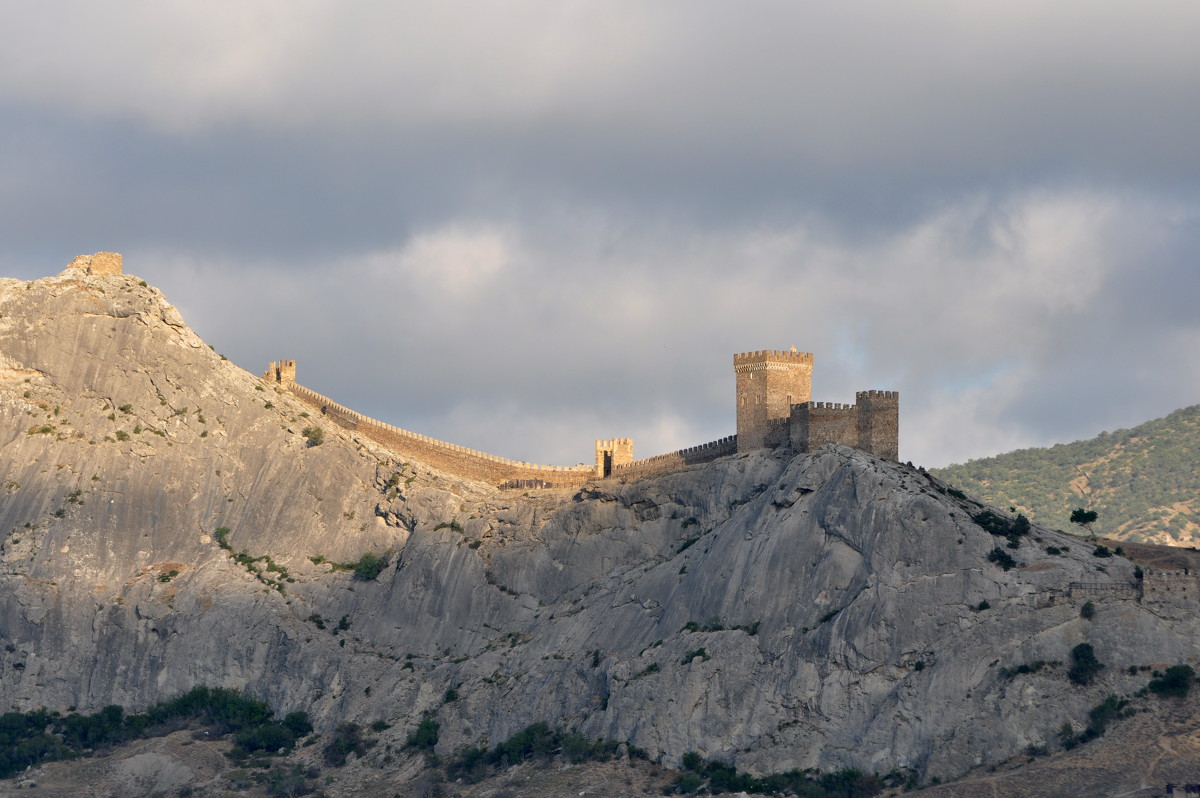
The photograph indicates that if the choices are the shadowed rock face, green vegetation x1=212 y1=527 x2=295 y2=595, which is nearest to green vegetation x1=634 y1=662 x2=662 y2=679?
the shadowed rock face

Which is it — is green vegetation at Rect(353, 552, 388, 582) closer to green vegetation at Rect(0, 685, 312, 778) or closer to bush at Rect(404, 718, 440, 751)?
green vegetation at Rect(0, 685, 312, 778)

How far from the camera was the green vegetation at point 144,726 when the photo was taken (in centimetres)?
10950

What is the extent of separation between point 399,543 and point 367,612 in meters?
5.51

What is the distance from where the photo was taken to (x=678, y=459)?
114 m

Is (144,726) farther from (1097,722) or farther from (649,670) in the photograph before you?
(1097,722)

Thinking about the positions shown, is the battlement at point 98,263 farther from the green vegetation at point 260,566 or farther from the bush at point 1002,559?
the bush at point 1002,559

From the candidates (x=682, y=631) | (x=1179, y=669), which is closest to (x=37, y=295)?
(x=682, y=631)

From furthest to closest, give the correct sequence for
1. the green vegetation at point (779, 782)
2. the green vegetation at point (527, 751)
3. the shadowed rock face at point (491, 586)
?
the green vegetation at point (527, 751) → the shadowed rock face at point (491, 586) → the green vegetation at point (779, 782)

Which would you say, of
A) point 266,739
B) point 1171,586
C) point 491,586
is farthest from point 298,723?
point 1171,586

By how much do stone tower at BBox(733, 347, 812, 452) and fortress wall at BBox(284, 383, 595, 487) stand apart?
13505mm

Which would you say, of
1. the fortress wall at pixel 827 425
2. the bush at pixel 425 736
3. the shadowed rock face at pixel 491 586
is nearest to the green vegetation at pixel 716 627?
the shadowed rock face at pixel 491 586

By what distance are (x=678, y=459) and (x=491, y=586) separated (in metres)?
13.4

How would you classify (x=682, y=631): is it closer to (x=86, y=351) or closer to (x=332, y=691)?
(x=332, y=691)

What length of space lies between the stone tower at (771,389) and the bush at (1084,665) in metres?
24.4
